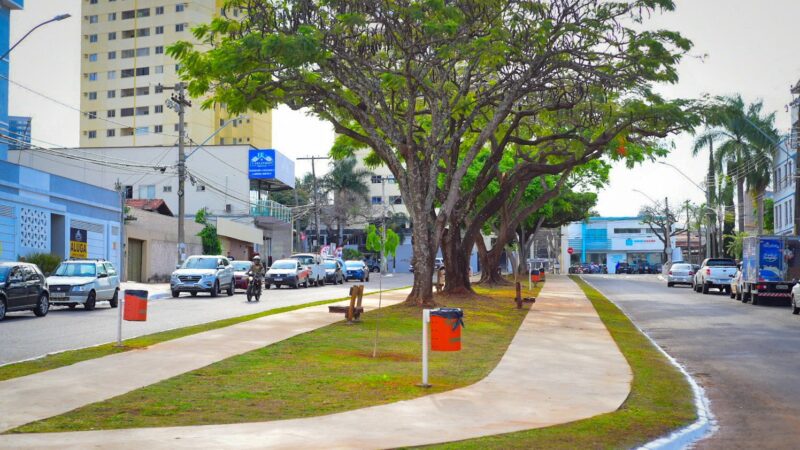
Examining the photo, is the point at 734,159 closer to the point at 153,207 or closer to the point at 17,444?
the point at 153,207

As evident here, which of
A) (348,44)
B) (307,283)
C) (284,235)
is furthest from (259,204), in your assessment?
(348,44)

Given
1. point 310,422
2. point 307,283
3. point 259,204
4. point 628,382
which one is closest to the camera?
point 310,422

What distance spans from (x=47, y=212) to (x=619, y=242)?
10551cm

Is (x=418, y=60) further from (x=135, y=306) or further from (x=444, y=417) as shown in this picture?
(x=444, y=417)

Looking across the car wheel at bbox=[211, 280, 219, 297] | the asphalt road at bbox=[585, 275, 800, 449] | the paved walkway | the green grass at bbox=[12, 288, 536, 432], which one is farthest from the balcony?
the paved walkway

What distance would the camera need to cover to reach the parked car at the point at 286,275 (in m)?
47.3

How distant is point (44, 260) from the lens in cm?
3988

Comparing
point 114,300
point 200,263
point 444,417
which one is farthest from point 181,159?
point 444,417

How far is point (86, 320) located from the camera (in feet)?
78.0

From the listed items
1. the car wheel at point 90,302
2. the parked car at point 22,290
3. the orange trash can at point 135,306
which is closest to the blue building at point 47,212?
the car wheel at point 90,302

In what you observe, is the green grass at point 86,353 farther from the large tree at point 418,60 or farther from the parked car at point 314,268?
the parked car at point 314,268

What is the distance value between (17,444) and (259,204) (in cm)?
6738

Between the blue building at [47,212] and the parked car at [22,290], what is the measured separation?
1385 centimetres

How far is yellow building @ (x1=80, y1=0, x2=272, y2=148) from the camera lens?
99.6 meters
